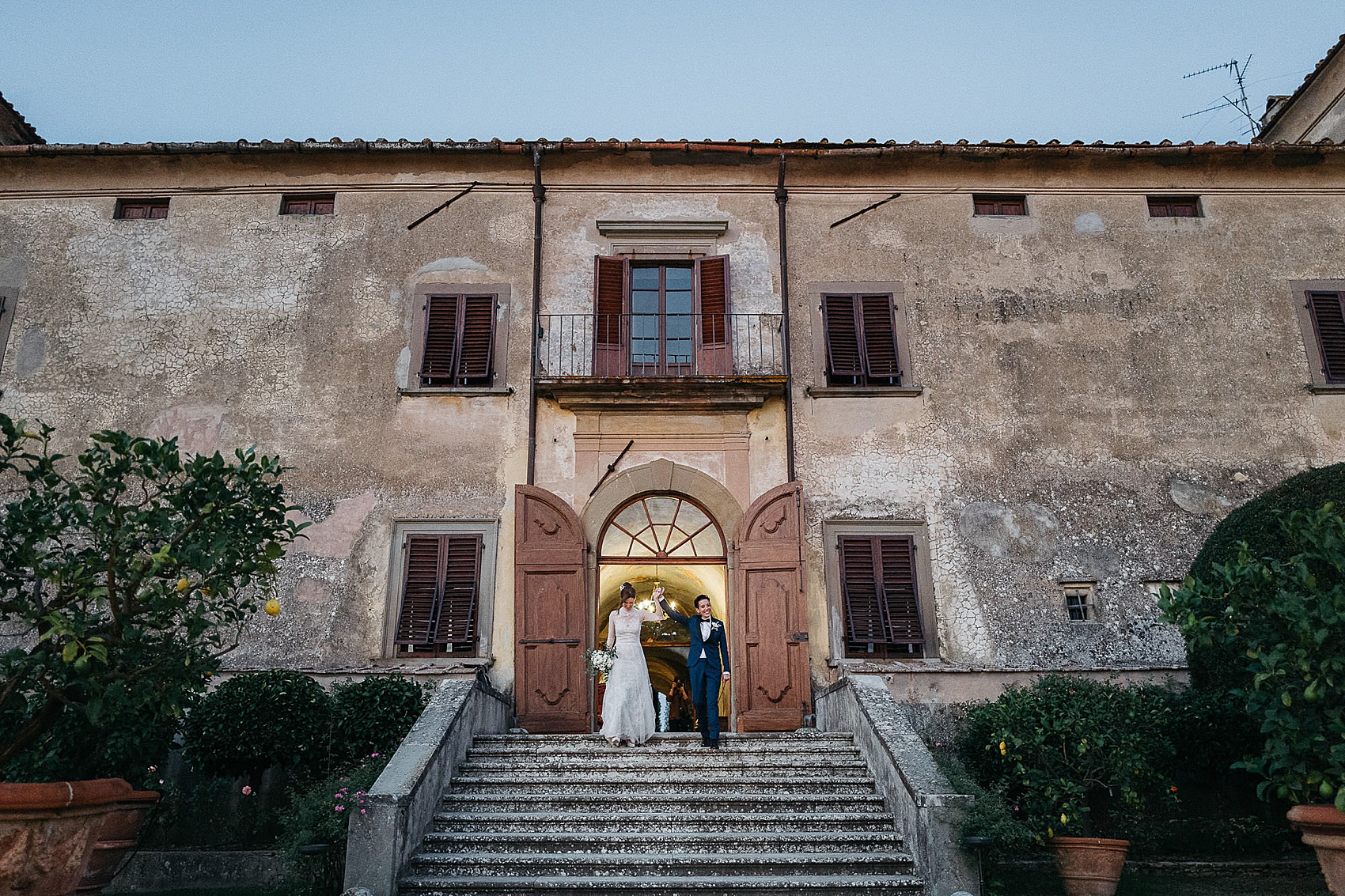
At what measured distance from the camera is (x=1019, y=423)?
41.0 ft

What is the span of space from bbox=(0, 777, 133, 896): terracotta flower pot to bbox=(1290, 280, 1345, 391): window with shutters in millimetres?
13216

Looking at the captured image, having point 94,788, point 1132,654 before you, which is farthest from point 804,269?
point 94,788

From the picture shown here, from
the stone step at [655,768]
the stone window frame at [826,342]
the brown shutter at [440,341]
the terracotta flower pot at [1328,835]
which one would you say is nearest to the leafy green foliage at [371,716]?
the stone step at [655,768]

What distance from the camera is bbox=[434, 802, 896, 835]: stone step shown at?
26.5 ft

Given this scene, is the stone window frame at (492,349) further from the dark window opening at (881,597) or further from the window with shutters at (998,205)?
the window with shutters at (998,205)

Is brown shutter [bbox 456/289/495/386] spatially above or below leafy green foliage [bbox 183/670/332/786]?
above

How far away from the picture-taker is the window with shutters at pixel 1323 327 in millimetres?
12789

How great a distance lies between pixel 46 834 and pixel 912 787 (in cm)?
550

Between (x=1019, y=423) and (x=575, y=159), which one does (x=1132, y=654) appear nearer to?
(x=1019, y=423)

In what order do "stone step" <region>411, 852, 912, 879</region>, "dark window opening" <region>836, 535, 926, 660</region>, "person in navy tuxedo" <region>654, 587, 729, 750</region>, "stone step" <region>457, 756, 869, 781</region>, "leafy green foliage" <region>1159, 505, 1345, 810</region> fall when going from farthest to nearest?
"dark window opening" <region>836, 535, 926, 660</region>, "person in navy tuxedo" <region>654, 587, 729, 750</region>, "stone step" <region>457, 756, 869, 781</region>, "stone step" <region>411, 852, 912, 879</region>, "leafy green foliage" <region>1159, 505, 1345, 810</region>

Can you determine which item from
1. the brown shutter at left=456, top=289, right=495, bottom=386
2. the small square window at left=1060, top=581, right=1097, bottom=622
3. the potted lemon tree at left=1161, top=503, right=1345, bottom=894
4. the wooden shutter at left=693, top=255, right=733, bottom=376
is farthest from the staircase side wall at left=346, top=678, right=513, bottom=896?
the small square window at left=1060, top=581, right=1097, bottom=622

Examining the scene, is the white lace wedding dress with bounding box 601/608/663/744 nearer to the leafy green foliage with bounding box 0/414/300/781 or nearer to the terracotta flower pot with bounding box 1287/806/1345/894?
the leafy green foliage with bounding box 0/414/300/781

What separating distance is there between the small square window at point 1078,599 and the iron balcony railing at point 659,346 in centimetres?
409

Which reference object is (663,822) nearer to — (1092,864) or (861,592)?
(1092,864)
